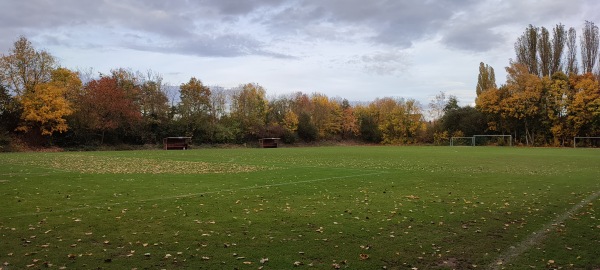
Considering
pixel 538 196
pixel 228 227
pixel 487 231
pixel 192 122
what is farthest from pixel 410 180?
pixel 192 122

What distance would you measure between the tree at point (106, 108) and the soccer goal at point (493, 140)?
43.4 meters

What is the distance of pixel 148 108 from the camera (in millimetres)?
51000

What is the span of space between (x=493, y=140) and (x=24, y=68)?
180 ft

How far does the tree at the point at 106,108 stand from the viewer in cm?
4322

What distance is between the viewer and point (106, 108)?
44.2 m

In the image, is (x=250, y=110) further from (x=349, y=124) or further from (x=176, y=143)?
(x=349, y=124)

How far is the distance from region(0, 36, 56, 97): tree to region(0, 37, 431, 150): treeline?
0.08m

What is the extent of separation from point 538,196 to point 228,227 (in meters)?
7.97

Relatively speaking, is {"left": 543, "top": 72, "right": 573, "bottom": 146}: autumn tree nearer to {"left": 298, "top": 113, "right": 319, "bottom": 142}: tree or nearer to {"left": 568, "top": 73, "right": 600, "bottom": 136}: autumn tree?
{"left": 568, "top": 73, "right": 600, "bottom": 136}: autumn tree

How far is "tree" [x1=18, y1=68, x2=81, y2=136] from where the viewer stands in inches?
1547

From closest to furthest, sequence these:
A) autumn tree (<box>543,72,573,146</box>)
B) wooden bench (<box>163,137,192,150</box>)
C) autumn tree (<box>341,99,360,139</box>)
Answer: wooden bench (<box>163,137,192,150</box>), autumn tree (<box>543,72,573,146</box>), autumn tree (<box>341,99,360,139</box>)

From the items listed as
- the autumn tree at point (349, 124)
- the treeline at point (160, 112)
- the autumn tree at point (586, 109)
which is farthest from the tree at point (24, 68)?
the autumn tree at point (586, 109)

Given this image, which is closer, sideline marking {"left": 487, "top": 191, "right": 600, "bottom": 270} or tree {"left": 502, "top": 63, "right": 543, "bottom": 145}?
sideline marking {"left": 487, "top": 191, "right": 600, "bottom": 270}

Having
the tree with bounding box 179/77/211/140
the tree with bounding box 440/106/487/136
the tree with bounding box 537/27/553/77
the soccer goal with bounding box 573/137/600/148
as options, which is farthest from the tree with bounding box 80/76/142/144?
the tree with bounding box 537/27/553/77
